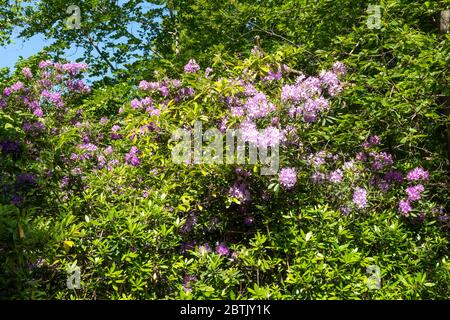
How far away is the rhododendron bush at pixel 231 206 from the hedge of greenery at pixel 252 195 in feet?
0.05

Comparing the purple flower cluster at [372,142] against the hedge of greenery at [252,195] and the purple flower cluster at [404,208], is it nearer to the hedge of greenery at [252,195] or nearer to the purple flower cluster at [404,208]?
Answer: the hedge of greenery at [252,195]

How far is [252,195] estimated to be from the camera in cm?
375

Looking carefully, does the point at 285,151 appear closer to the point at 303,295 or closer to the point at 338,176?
the point at 338,176

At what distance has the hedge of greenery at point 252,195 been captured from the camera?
317cm

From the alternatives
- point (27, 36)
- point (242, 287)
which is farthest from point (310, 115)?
point (27, 36)

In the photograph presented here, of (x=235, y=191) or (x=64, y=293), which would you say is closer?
(x=64, y=293)

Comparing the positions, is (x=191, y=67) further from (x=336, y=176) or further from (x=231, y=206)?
(x=336, y=176)

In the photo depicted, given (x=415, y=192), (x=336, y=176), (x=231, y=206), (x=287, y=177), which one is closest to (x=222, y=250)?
(x=231, y=206)

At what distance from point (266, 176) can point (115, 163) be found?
1.78 meters

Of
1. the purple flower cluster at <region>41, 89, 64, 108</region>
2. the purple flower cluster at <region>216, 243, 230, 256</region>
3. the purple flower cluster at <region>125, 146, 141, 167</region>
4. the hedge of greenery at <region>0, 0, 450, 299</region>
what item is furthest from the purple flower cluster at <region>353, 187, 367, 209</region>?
the purple flower cluster at <region>41, 89, 64, 108</region>

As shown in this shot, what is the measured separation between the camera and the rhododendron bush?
3.15 m

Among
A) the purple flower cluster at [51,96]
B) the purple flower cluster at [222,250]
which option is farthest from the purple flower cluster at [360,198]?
the purple flower cluster at [51,96]
